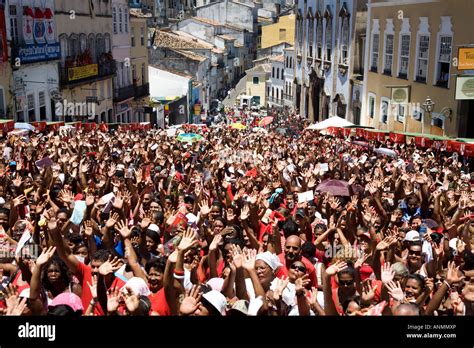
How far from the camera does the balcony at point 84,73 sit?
3242 centimetres

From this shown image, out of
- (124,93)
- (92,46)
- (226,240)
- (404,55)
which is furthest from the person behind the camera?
(124,93)

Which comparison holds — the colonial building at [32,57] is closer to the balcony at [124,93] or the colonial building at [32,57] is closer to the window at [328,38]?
the balcony at [124,93]

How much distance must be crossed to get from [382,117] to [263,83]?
132 ft

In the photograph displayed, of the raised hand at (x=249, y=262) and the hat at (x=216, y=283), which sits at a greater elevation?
the raised hand at (x=249, y=262)

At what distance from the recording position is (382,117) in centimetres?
3177

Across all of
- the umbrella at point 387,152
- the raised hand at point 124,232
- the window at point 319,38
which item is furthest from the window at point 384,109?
the raised hand at point 124,232

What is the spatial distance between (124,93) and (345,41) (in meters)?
15.3

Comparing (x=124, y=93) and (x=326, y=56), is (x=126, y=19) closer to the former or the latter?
(x=124, y=93)

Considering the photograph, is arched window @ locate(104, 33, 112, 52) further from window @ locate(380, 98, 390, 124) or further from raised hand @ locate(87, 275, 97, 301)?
raised hand @ locate(87, 275, 97, 301)

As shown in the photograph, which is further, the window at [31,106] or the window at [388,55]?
the window at [388,55]

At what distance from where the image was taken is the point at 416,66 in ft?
89.3

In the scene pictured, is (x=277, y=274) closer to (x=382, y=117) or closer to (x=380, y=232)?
(x=380, y=232)

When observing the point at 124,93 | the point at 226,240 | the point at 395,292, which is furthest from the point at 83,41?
the point at 395,292

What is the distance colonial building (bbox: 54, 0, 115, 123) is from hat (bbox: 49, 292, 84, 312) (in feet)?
88.8
